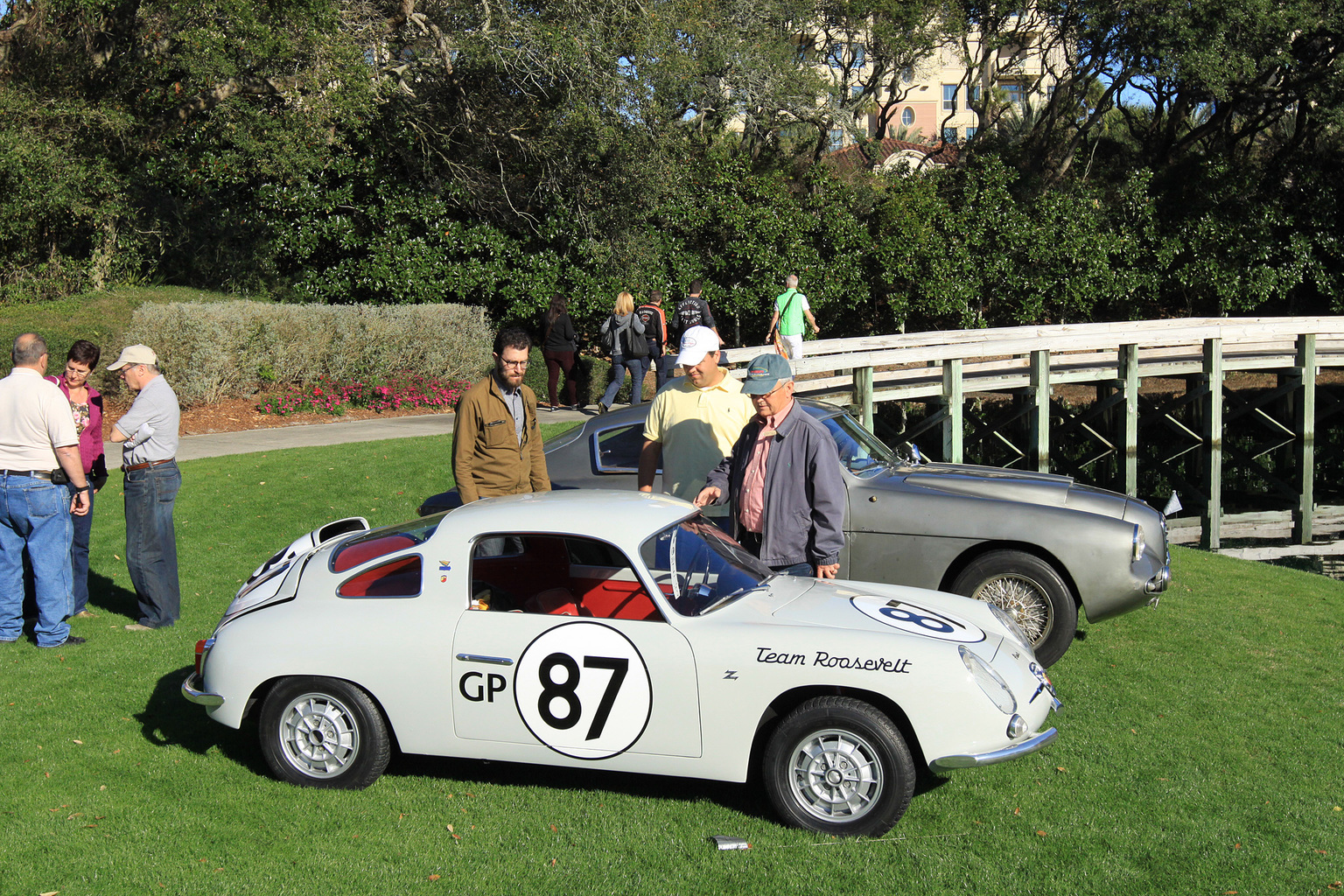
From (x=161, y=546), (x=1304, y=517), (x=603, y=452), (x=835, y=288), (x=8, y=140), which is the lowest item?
(x=1304, y=517)

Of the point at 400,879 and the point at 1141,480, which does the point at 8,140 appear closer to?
the point at 400,879

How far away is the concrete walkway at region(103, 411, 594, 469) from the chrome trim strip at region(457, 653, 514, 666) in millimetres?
9401

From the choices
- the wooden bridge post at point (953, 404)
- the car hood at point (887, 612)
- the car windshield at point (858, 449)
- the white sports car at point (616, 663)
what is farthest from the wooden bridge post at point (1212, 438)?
the white sports car at point (616, 663)

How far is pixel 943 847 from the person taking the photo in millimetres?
4414

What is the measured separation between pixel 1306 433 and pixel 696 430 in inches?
551

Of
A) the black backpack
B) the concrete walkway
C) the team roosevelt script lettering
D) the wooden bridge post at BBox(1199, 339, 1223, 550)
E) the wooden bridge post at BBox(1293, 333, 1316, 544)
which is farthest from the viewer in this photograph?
the wooden bridge post at BBox(1293, 333, 1316, 544)

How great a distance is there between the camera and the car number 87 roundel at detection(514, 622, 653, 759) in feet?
15.1

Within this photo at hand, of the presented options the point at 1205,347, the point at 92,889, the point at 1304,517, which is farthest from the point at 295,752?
the point at 1304,517

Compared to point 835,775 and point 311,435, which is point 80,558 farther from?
point 311,435

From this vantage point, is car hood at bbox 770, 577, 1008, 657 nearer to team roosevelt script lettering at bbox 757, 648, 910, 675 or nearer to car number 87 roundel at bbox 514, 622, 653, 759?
team roosevelt script lettering at bbox 757, 648, 910, 675

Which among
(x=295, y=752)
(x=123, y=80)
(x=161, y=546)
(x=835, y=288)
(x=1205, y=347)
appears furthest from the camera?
(x=835, y=288)

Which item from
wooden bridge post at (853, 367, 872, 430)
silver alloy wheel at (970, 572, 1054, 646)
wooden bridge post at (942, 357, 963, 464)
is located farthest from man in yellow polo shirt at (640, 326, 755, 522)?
wooden bridge post at (942, 357, 963, 464)

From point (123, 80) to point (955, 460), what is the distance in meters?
17.0

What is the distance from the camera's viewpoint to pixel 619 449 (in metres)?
8.02
